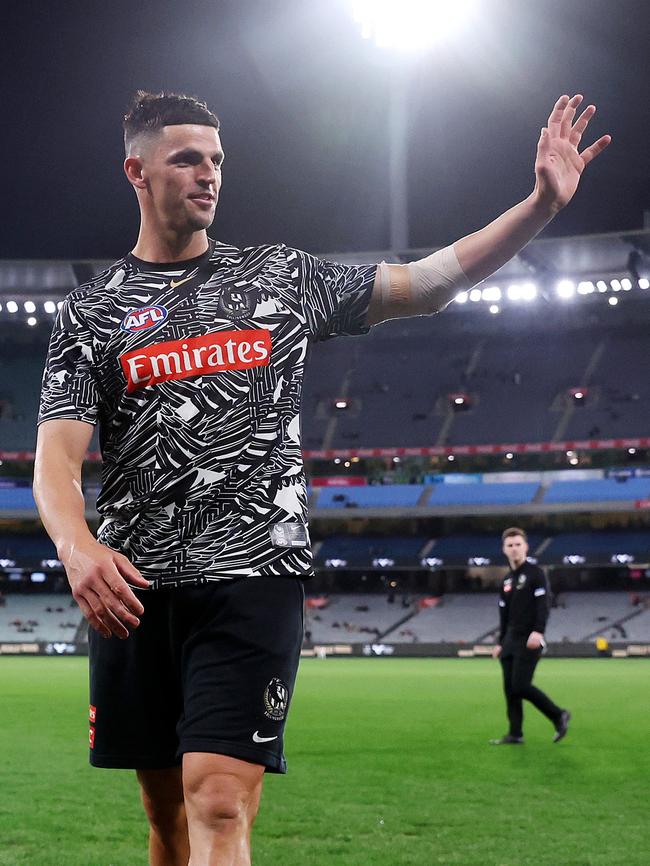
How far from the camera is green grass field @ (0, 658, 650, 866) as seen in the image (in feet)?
18.8

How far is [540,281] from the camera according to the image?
43188mm

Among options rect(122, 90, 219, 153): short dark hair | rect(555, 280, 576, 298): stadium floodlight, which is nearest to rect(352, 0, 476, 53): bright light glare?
rect(555, 280, 576, 298): stadium floodlight

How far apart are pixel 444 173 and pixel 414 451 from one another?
1385 centimetres

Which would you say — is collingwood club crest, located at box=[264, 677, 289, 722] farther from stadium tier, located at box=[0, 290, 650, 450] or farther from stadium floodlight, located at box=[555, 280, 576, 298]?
stadium tier, located at box=[0, 290, 650, 450]

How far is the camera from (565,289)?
43.2 meters

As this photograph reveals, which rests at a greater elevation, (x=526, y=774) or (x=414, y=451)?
(x=414, y=451)

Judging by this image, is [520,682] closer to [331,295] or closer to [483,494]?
[331,295]

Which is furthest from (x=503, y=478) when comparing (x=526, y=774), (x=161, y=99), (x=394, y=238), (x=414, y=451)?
(x=161, y=99)

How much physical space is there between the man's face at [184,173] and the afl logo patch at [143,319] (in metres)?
0.31

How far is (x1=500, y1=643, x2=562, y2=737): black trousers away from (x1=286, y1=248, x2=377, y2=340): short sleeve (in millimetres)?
7658

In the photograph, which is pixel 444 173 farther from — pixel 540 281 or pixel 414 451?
pixel 414 451

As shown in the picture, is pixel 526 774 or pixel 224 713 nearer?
pixel 224 713

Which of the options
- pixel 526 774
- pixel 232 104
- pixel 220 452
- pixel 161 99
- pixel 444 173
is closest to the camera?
pixel 220 452

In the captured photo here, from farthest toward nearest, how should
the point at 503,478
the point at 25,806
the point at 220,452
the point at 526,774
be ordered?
the point at 503,478
the point at 526,774
the point at 25,806
the point at 220,452
